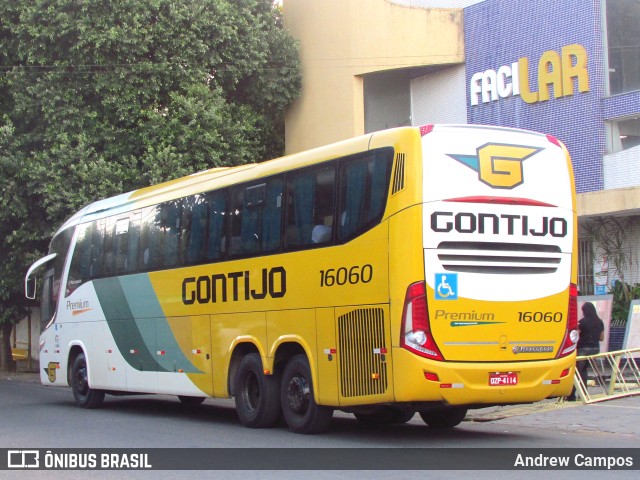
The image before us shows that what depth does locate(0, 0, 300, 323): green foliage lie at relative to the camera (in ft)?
79.7

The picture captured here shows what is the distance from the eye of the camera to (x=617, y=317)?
20.4 meters

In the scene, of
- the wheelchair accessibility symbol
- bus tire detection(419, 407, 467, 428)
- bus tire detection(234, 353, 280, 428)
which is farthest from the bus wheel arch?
the wheelchair accessibility symbol

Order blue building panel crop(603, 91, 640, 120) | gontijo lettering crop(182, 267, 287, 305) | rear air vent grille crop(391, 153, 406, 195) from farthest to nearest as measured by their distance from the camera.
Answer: blue building panel crop(603, 91, 640, 120), gontijo lettering crop(182, 267, 287, 305), rear air vent grille crop(391, 153, 406, 195)

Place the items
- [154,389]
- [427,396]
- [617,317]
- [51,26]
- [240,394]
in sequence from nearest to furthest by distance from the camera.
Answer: [427,396] → [240,394] → [154,389] → [617,317] → [51,26]

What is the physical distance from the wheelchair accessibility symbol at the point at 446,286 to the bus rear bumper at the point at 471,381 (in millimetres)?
746

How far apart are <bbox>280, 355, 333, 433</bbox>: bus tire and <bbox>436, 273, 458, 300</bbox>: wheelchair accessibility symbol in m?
2.45

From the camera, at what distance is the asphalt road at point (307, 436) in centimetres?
951

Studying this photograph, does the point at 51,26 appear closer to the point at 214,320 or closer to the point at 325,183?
the point at 214,320

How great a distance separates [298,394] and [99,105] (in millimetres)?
14955

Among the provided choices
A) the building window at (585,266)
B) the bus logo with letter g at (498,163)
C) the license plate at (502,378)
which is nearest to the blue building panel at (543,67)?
the building window at (585,266)

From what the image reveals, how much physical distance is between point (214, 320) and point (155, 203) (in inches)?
113

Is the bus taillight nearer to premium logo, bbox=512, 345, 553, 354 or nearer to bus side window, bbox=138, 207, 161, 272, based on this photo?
premium logo, bbox=512, 345, 553, 354

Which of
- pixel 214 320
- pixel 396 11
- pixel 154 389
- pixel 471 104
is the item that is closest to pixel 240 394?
pixel 214 320

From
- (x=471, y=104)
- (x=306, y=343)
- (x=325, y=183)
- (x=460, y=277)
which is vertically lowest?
(x=306, y=343)
